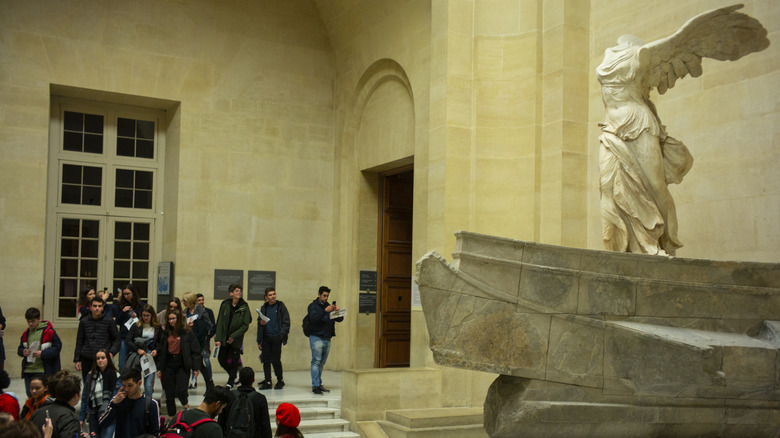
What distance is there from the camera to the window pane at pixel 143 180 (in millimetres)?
14297

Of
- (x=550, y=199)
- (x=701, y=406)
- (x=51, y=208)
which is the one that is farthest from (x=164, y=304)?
(x=701, y=406)

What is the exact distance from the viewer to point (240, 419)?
611cm

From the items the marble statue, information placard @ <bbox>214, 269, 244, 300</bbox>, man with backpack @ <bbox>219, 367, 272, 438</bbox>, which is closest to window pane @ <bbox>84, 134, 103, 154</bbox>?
information placard @ <bbox>214, 269, 244, 300</bbox>

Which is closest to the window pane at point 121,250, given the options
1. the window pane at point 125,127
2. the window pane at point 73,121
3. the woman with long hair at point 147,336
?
the window pane at point 125,127

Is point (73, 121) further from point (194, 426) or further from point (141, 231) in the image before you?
point (194, 426)

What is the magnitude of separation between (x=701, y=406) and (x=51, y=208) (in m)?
10.9

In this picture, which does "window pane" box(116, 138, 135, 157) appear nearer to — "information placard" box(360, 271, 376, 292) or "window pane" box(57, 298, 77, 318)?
"window pane" box(57, 298, 77, 318)

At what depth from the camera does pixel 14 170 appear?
12.6 metres

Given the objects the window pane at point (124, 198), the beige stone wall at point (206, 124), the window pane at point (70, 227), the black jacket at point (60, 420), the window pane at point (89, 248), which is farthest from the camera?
the window pane at point (124, 198)

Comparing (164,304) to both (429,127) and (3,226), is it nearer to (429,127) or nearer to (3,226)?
(3,226)

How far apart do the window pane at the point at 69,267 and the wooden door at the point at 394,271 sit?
17.6ft

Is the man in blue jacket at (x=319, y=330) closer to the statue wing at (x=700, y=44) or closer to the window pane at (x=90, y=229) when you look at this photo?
the window pane at (x=90, y=229)

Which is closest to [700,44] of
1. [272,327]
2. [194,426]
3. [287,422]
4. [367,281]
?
[287,422]

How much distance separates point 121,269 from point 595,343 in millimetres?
9881
